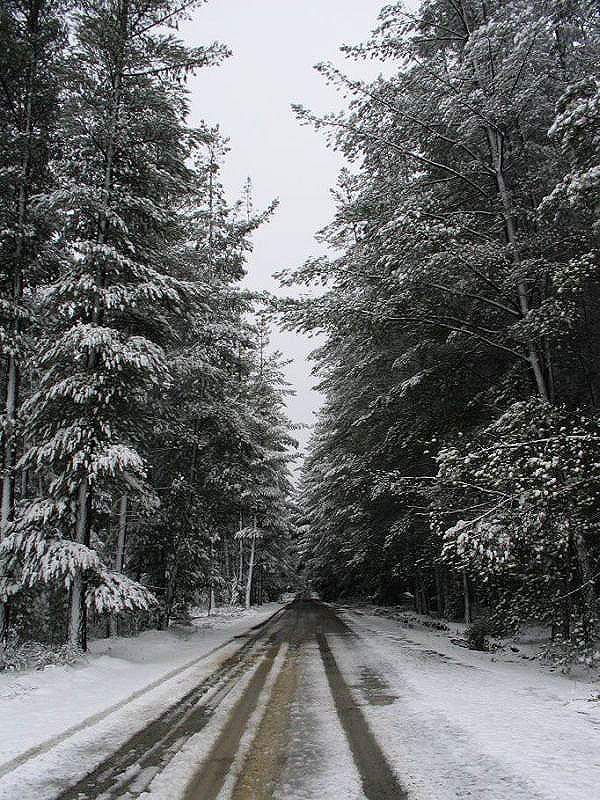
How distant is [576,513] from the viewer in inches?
254

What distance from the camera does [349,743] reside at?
4.33 meters

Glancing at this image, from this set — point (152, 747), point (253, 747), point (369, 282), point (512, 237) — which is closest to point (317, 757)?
point (253, 747)

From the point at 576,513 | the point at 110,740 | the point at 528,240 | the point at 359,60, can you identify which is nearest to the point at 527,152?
the point at 528,240

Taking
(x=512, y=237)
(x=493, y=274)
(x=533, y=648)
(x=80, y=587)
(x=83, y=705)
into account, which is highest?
(x=512, y=237)

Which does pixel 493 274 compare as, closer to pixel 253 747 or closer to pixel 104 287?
pixel 104 287

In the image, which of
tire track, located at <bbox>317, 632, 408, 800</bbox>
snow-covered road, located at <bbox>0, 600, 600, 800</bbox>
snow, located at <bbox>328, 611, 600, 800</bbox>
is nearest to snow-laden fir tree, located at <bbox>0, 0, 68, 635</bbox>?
snow-covered road, located at <bbox>0, 600, 600, 800</bbox>

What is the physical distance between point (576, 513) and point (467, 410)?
5036mm

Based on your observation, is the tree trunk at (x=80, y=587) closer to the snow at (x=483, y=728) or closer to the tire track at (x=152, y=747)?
the tire track at (x=152, y=747)

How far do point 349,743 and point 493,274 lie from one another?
324 inches

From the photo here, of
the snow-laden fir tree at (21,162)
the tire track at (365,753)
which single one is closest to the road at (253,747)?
the tire track at (365,753)

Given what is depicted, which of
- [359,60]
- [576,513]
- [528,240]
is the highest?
[359,60]

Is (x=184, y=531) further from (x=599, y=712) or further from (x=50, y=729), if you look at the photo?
(x=599, y=712)

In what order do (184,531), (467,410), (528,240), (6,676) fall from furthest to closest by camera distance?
(184,531) → (467,410) → (528,240) → (6,676)

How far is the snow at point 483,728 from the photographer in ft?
11.2
